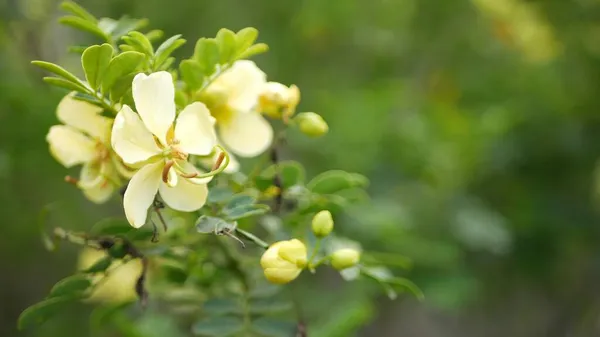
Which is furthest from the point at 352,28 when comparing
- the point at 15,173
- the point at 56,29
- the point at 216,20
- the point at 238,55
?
the point at 238,55

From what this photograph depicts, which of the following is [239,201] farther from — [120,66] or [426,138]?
[426,138]

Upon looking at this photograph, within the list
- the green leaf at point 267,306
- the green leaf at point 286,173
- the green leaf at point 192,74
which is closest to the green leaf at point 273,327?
the green leaf at point 267,306

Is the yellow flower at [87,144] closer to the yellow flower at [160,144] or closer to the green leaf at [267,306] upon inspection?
the yellow flower at [160,144]

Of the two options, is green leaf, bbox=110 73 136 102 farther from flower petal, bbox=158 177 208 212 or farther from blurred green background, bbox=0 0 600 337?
blurred green background, bbox=0 0 600 337

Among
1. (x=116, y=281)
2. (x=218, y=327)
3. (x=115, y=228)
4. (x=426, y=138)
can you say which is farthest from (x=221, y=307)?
(x=426, y=138)

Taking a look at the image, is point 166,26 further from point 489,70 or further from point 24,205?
point 489,70

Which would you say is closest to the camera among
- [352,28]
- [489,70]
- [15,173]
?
[15,173]
